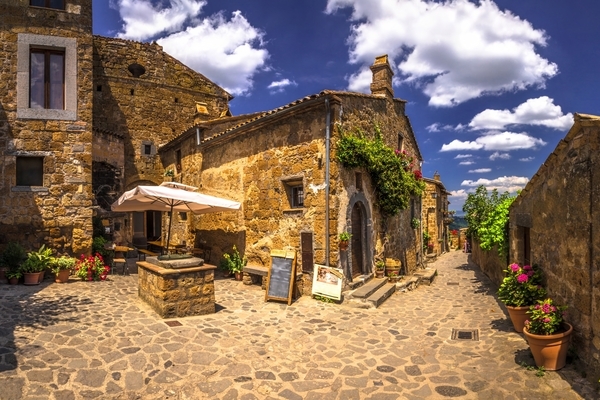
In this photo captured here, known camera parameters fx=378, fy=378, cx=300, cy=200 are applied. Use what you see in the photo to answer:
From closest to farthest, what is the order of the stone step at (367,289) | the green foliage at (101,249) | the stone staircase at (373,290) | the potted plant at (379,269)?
the stone staircase at (373,290) < the stone step at (367,289) < the potted plant at (379,269) < the green foliage at (101,249)

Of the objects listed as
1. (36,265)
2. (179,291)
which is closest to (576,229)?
(179,291)

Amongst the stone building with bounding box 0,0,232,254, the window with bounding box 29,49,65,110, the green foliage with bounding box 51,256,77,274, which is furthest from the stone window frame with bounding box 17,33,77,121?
the green foliage with bounding box 51,256,77,274

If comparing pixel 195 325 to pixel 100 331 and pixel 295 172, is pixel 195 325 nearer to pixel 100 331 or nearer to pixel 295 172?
pixel 100 331

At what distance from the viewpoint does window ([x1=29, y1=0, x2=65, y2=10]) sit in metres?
10.9

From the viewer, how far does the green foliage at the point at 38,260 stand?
9.77 meters

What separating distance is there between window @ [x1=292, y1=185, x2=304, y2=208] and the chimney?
5135 millimetres

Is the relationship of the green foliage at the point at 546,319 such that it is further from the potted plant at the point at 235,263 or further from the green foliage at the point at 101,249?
the green foliage at the point at 101,249

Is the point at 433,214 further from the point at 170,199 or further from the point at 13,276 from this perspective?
the point at 13,276

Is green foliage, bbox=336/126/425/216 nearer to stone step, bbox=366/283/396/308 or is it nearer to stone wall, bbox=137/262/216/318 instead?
stone step, bbox=366/283/396/308

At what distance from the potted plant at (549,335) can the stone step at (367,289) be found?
4316 mm

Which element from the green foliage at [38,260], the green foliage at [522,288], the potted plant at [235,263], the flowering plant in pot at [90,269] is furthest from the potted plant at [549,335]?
the green foliage at [38,260]

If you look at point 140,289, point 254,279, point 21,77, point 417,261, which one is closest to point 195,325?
point 140,289

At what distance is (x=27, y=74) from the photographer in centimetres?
1074

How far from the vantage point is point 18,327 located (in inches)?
250
